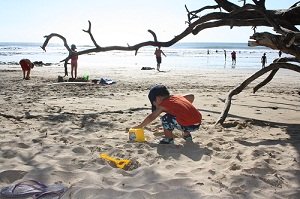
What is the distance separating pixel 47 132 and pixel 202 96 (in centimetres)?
558

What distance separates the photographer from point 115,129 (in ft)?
19.4

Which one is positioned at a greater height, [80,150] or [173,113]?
[173,113]

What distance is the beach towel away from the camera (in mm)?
3244

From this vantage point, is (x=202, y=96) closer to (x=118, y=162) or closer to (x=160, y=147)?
(x=160, y=147)

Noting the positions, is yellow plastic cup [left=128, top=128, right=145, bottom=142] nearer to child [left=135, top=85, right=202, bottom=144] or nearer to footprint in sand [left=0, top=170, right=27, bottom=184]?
child [left=135, top=85, right=202, bottom=144]

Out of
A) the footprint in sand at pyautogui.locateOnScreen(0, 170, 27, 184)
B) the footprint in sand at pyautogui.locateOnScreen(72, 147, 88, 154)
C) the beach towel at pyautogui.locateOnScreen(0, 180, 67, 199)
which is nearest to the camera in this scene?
the beach towel at pyautogui.locateOnScreen(0, 180, 67, 199)

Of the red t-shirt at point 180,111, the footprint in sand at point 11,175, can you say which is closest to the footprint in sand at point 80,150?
the footprint in sand at point 11,175

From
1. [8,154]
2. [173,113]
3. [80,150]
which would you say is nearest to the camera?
[8,154]

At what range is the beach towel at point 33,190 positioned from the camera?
3.24 m

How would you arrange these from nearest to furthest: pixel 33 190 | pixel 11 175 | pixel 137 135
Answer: pixel 33 190 < pixel 11 175 < pixel 137 135

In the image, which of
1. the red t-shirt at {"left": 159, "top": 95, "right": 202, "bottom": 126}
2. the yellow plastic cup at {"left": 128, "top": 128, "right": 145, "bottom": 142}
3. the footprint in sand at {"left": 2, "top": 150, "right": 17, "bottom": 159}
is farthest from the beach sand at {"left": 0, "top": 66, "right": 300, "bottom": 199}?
the red t-shirt at {"left": 159, "top": 95, "right": 202, "bottom": 126}

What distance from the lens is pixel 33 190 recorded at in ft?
10.9

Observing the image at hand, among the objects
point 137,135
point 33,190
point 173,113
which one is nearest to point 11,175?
point 33,190

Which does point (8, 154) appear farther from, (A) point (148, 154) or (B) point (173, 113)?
(B) point (173, 113)
